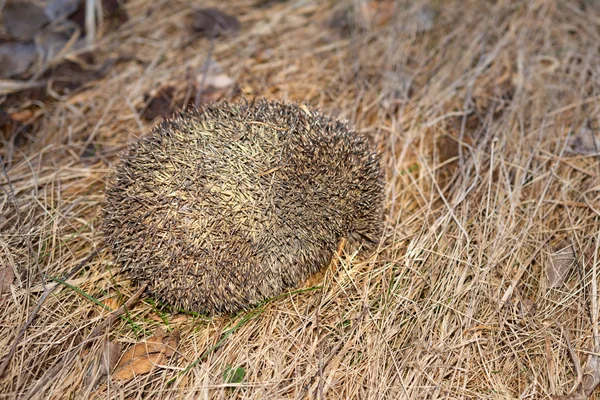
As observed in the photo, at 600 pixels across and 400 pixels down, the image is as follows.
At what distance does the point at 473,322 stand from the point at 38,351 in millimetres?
2930

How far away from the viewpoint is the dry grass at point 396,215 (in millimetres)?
3326

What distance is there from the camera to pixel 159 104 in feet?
17.2

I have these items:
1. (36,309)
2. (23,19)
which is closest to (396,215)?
(36,309)

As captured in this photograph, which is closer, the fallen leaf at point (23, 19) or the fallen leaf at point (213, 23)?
the fallen leaf at point (23, 19)

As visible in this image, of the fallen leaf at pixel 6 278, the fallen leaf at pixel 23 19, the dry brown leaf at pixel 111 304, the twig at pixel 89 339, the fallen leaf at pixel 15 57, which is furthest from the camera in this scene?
the fallen leaf at pixel 23 19

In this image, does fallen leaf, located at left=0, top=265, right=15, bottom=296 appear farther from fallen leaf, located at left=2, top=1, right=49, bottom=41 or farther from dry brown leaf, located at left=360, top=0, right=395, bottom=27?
dry brown leaf, located at left=360, top=0, right=395, bottom=27

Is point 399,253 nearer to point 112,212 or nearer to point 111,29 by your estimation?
point 112,212

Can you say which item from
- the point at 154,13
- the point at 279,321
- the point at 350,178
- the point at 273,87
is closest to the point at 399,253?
the point at 350,178

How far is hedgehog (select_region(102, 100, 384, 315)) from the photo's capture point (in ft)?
10.9

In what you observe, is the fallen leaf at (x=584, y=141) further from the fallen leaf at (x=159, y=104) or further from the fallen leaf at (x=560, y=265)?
the fallen leaf at (x=159, y=104)

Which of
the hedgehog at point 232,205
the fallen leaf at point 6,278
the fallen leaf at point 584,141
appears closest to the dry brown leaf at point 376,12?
the fallen leaf at point 584,141

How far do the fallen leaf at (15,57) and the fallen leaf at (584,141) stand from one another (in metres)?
5.67

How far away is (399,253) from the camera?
4.05 metres

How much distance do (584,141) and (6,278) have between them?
193 inches
